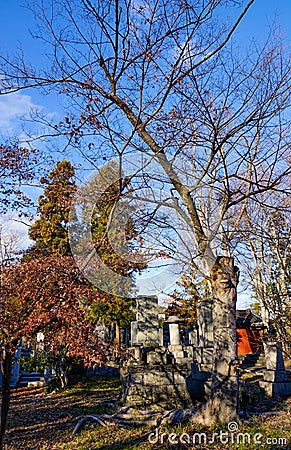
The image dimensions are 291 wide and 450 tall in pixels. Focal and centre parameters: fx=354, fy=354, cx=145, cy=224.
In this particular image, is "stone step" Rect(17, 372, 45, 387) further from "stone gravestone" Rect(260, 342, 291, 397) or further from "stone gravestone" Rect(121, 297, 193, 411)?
"stone gravestone" Rect(260, 342, 291, 397)

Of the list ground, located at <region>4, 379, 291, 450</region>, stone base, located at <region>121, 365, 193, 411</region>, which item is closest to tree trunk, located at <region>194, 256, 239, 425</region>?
ground, located at <region>4, 379, 291, 450</region>

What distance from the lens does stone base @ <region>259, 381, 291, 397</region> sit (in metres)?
8.97

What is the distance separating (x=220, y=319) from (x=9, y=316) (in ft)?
11.3

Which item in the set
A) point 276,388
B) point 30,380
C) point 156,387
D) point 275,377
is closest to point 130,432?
point 156,387

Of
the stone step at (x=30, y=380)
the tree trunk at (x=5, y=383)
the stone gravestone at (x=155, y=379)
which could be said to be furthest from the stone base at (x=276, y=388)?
the stone step at (x=30, y=380)

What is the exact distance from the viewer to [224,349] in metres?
6.07

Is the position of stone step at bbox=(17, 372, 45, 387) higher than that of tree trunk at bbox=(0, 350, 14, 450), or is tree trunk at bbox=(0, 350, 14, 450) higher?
tree trunk at bbox=(0, 350, 14, 450)

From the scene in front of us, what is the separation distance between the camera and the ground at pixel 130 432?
5270 mm

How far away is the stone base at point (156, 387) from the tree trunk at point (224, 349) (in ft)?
6.75

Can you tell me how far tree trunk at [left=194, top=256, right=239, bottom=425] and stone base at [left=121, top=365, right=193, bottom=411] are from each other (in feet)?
6.75

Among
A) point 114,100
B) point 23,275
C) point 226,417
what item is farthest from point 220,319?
point 114,100

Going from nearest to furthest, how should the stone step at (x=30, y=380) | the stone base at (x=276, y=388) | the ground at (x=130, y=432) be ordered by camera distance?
the ground at (x=130, y=432) < the stone base at (x=276, y=388) < the stone step at (x=30, y=380)

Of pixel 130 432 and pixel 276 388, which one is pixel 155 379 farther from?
pixel 276 388

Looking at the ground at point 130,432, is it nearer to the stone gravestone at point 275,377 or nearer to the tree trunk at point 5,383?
the stone gravestone at point 275,377
